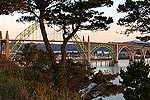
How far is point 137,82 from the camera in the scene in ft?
42.8

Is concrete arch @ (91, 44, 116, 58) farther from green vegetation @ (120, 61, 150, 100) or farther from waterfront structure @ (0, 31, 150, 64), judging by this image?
green vegetation @ (120, 61, 150, 100)

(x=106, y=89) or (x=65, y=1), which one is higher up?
(x=65, y=1)

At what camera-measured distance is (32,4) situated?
46.0ft

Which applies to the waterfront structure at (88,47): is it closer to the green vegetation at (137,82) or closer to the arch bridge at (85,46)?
the arch bridge at (85,46)

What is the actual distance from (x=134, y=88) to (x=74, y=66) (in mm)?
5363

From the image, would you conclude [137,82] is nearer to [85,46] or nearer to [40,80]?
[40,80]

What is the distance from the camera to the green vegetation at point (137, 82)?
40.5 ft

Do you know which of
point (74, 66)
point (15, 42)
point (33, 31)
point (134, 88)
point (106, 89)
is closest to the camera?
point (134, 88)

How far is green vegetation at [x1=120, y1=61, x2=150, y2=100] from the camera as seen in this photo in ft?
40.5

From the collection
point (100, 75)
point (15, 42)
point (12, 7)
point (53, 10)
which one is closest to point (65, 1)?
point (53, 10)

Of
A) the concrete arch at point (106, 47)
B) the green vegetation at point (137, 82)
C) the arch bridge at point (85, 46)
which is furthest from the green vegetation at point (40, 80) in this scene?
the concrete arch at point (106, 47)

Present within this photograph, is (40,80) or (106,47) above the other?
(40,80)

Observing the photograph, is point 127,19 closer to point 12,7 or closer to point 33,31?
point 12,7

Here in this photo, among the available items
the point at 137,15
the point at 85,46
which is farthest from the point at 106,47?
the point at 137,15
